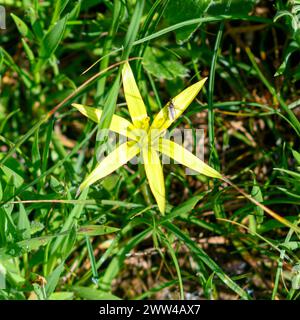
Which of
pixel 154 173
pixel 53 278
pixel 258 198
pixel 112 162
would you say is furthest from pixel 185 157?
pixel 53 278

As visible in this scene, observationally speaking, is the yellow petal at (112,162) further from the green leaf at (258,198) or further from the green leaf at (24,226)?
the green leaf at (258,198)

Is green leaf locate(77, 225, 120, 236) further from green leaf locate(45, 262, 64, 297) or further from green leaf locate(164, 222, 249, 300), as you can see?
green leaf locate(164, 222, 249, 300)

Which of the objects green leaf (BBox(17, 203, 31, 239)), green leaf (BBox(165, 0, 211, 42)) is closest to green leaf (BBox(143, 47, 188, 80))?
green leaf (BBox(165, 0, 211, 42))

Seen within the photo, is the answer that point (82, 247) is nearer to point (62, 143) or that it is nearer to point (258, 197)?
point (62, 143)

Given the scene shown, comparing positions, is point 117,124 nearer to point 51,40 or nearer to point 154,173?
point 154,173

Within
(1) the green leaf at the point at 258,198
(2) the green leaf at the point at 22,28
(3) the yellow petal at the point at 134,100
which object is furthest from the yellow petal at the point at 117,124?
(2) the green leaf at the point at 22,28

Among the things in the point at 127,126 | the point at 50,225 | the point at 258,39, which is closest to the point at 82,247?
the point at 50,225
